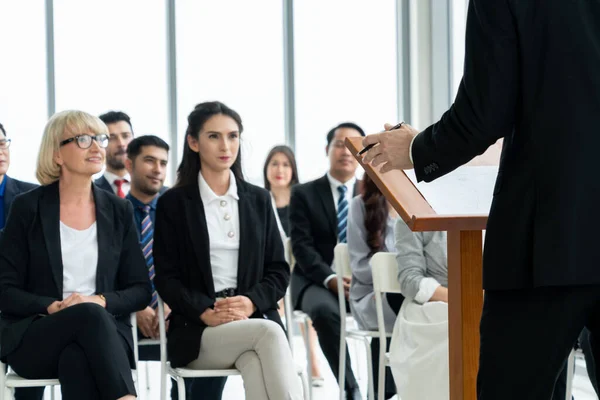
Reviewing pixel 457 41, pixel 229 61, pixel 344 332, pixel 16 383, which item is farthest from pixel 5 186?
pixel 457 41

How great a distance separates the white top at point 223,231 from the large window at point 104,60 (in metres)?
4.03

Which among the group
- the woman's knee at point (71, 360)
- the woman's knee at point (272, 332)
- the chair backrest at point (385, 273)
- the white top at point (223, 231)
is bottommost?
the woman's knee at point (71, 360)

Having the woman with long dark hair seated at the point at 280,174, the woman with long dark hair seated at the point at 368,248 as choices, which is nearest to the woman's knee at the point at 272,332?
the woman with long dark hair seated at the point at 368,248

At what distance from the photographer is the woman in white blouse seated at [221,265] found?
3.11 metres

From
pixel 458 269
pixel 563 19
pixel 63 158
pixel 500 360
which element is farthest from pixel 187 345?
pixel 563 19

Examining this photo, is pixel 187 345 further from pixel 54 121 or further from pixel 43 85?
pixel 43 85

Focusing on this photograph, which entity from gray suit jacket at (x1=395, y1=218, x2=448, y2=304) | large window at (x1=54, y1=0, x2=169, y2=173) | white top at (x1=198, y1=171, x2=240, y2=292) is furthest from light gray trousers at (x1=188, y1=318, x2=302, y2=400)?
large window at (x1=54, y1=0, x2=169, y2=173)

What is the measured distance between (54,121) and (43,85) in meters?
4.17

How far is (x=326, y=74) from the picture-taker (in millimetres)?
7902

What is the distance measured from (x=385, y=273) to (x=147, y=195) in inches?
54.1

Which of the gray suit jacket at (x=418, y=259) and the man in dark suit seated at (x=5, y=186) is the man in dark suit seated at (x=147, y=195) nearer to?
the man in dark suit seated at (x=5, y=186)

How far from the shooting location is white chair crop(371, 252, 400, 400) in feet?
11.5

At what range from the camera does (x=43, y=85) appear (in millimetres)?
7391

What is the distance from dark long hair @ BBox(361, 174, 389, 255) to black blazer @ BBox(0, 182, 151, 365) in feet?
3.90
